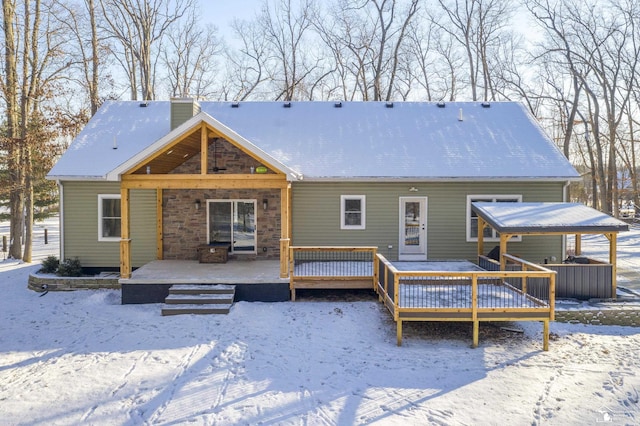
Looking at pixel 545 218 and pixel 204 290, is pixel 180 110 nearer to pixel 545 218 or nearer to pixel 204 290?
pixel 204 290

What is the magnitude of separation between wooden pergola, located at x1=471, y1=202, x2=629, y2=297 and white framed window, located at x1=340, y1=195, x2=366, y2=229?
309 cm

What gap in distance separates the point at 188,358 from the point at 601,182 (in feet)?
88.4

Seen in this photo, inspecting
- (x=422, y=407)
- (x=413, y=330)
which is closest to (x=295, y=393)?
(x=422, y=407)

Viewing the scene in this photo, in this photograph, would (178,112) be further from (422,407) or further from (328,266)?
(422,407)

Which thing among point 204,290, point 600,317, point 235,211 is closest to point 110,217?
point 235,211

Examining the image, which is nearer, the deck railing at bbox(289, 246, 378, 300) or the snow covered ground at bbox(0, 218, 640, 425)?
the snow covered ground at bbox(0, 218, 640, 425)

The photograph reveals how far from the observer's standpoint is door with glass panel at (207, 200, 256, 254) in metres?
12.7

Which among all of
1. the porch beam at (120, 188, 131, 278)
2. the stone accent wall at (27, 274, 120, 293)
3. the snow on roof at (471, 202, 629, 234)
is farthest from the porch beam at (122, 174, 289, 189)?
the snow on roof at (471, 202, 629, 234)

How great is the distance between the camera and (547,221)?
32.4ft

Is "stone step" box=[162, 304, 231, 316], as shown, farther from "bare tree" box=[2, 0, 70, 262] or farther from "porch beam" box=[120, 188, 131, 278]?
"bare tree" box=[2, 0, 70, 262]

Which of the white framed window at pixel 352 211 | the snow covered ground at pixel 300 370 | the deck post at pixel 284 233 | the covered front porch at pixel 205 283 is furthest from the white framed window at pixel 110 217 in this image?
the white framed window at pixel 352 211

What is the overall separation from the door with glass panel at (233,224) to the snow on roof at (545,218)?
6292 mm

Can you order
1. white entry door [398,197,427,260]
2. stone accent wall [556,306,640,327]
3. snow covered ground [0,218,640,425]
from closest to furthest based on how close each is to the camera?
snow covered ground [0,218,640,425] → stone accent wall [556,306,640,327] → white entry door [398,197,427,260]

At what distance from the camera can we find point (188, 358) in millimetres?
6926
